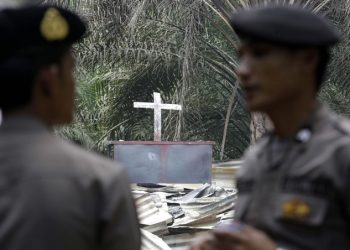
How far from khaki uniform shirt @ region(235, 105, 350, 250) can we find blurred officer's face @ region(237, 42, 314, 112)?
0.09 m

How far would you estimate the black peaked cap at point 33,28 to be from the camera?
7.47 ft

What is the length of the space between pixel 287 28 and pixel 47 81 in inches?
24.9

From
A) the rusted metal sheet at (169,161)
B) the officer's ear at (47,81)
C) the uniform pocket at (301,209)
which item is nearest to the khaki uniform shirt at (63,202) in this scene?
the officer's ear at (47,81)

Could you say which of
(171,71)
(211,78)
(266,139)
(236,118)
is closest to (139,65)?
(171,71)

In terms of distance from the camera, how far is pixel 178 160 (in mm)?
15297

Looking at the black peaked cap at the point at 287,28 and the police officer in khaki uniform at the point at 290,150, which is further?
the black peaked cap at the point at 287,28

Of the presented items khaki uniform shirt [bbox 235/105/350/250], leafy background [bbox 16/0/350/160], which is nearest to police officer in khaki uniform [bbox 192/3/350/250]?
khaki uniform shirt [bbox 235/105/350/250]

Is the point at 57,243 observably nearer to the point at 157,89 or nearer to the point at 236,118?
the point at 157,89

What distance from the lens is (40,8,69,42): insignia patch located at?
2307mm

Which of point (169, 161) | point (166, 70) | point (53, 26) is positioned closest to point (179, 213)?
point (169, 161)

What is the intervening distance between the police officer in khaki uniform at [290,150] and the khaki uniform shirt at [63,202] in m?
0.28

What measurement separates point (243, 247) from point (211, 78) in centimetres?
1867

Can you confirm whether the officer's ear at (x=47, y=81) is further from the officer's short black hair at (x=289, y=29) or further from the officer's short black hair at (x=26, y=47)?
the officer's short black hair at (x=289, y=29)

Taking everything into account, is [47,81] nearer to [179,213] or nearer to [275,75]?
[275,75]
